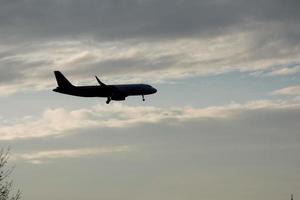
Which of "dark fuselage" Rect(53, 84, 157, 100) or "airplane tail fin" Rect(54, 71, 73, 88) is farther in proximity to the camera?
"airplane tail fin" Rect(54, 71, 73, 88)

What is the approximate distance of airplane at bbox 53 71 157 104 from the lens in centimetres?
16930

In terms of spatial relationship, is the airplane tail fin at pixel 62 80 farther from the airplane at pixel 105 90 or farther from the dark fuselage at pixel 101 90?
the dark fuselage at pixel 101 90

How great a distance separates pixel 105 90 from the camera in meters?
172

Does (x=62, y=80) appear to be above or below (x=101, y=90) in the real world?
above

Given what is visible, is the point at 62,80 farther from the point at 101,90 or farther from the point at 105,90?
the point at 105,90

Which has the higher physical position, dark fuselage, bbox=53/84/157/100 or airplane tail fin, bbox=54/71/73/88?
airplane tail fin, bbox=54/71/73/88

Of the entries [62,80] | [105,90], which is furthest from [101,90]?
[62,80]

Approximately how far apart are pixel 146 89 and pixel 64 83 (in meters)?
24.5

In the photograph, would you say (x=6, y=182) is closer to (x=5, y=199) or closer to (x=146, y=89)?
(x=5, y=199)

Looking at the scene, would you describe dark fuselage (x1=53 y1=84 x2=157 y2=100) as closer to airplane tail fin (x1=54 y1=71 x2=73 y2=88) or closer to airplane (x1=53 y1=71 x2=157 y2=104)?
airplane (x1=53 y1=71 x2=157 y2=104)

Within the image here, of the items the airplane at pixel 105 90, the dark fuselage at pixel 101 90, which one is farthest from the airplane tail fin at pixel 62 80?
the dark fuselage at pixel 101 90

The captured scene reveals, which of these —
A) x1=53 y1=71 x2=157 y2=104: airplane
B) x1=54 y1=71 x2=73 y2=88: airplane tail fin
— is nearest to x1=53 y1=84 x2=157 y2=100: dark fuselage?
x1=53 y1=71 x2=157 y2=104: airplane

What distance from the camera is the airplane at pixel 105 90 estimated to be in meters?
169

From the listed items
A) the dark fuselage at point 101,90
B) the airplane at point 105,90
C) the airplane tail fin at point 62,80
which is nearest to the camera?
the airplane at point 105,90
